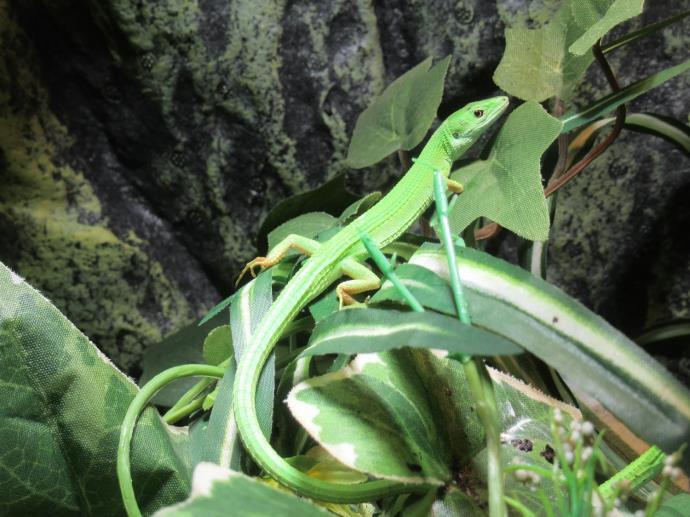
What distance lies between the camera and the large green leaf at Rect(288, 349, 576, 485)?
626 millimetres

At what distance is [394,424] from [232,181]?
0.95m

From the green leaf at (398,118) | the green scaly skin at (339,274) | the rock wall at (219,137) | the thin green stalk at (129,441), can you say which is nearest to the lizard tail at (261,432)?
the green scaly skin at (339,274)

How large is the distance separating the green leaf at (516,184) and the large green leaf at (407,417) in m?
0.27

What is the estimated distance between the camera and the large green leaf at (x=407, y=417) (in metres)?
0.63

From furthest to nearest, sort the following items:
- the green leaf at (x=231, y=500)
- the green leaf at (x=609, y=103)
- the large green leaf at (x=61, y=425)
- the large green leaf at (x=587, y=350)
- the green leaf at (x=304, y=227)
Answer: the green leaf at (x=304, y=227) → the green leaf at (x=609, y=103) → the large green leaf at (x=61, y=425) → the large green leaf at (x=587, y=350) → the green leaf at (x=231, y=500)

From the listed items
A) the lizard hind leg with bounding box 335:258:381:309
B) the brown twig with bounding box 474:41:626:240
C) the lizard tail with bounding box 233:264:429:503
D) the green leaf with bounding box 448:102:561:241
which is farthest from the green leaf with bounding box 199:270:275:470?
the brown twig with bounding box 474:41:626:240

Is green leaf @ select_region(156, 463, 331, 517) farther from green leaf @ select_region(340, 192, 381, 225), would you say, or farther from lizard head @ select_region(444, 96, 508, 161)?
lizard head @ select_region(444, 96, 508, 161)

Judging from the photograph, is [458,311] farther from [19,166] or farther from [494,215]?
[19,166]

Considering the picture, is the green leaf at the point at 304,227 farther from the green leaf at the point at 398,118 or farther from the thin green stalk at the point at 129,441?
the thin green stalk at the point at 129,441

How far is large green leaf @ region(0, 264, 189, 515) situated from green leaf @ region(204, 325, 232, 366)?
0.20 meters

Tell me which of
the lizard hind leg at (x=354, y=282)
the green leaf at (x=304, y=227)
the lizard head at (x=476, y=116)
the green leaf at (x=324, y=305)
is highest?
the lizard head at (x=476, y=116)

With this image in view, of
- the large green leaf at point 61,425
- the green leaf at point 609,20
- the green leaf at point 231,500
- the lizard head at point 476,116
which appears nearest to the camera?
the green leaf at point 231,500

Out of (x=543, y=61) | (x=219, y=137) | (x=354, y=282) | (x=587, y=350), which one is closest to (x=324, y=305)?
(x=354, y=282)

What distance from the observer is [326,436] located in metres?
0.62
